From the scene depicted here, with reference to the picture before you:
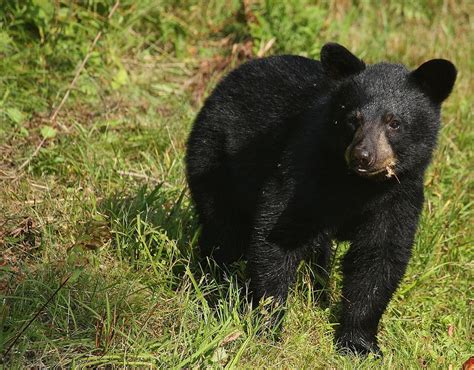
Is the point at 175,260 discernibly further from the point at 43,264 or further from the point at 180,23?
the point at 180,23

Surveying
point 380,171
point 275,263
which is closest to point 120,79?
point 275,263

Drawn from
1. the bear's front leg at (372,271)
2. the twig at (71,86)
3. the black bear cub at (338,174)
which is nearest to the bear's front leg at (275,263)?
the black bear cub at (338,174)

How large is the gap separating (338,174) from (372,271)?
2.07ft

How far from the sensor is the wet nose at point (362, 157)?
186 inches

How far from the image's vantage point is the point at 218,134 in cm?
589

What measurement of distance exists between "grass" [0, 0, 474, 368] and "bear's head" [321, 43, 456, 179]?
1002 mm

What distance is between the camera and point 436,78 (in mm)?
5094

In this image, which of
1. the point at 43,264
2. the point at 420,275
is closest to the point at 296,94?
the point at 420,275

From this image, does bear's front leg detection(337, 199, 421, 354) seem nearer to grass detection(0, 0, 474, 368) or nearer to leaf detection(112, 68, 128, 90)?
grass detection(0, 0, 474, 368)

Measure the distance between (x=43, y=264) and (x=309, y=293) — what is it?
61.5 inches

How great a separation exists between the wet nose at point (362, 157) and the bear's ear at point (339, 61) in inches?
27.6

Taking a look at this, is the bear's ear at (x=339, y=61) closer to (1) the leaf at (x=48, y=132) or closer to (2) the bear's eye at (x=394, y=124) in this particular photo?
(2) the bear's eye at (x=394, y=124)

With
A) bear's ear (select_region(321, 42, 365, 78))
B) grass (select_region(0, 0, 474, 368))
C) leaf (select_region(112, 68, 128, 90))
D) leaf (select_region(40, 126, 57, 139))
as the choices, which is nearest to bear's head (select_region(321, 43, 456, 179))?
bear's ear (select_region(321, 42, 365, 78))

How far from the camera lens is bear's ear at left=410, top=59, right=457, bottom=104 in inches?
198
